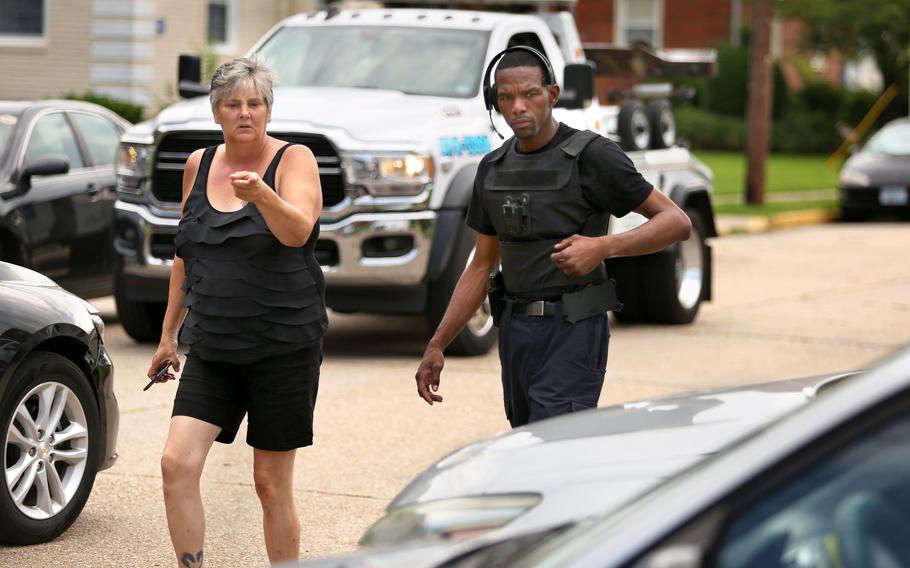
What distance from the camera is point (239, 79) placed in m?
5.01

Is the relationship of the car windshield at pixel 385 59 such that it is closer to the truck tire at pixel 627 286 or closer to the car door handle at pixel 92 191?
the car door handle at pixel 92 191

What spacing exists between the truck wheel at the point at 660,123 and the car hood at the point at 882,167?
13.0 metres

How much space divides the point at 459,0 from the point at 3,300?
25.6 ft

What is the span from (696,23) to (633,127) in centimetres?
3790

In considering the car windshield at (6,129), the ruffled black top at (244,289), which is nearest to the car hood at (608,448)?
the ruffled black top at (244,289)

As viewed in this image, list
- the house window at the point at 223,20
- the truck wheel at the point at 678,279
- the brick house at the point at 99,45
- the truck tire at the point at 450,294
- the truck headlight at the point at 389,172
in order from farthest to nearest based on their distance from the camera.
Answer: the house window at the point at 223,20
the brick house at the point at 99,45
the truck wheel at the point at 678,279
the truck tire at the point at 450,294
the truck headlight at the point at 389,172

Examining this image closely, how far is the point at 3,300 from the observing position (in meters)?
6.08

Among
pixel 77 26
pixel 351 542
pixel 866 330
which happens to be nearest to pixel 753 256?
pixel 866 330

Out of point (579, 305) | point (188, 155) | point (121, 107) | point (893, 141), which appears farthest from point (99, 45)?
point (579, 305)

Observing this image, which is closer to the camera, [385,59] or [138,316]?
[138,316]

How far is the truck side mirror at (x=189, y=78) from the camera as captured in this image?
11.4 metres

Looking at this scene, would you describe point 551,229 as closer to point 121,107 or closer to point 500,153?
point 500,153

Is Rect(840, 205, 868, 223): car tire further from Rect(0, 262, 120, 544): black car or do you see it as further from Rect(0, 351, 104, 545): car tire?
Rect(0, 351, 104, 545): car tire

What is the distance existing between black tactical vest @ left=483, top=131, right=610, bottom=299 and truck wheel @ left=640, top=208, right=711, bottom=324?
7.45 m
